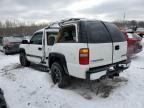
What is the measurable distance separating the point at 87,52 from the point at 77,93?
140 cm

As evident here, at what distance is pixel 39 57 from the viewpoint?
712cm

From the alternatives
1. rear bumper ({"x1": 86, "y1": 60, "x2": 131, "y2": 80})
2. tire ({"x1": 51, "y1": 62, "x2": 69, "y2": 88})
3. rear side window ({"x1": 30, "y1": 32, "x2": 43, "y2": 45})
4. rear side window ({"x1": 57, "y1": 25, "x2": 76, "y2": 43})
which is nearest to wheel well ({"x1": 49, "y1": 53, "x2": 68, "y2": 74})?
tire ({"x1": 51, "y1": 62, "x2": 69, "y2": 88})

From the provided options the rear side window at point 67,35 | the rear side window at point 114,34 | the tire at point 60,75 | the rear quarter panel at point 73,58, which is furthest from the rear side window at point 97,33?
the tire at point 60,75

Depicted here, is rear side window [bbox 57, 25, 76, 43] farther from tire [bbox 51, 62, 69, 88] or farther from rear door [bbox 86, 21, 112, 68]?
tire [bbox 51, 62, 69, 88]

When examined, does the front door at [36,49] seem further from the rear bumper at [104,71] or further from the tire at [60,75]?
the rear bumper at [104,71]

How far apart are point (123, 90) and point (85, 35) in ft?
6.31

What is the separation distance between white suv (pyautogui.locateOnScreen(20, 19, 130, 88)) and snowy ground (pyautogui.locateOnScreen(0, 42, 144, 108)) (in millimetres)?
453

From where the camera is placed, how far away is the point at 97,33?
15.0 feet

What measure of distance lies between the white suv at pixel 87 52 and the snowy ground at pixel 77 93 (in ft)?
1.49

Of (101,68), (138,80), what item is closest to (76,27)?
(101,68)

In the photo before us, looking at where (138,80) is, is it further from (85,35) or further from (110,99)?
(85,35)

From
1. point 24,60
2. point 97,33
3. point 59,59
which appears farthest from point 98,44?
point 24,60

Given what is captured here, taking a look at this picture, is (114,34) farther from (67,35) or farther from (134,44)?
(134,44)

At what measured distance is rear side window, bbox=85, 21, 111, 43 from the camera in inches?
173
